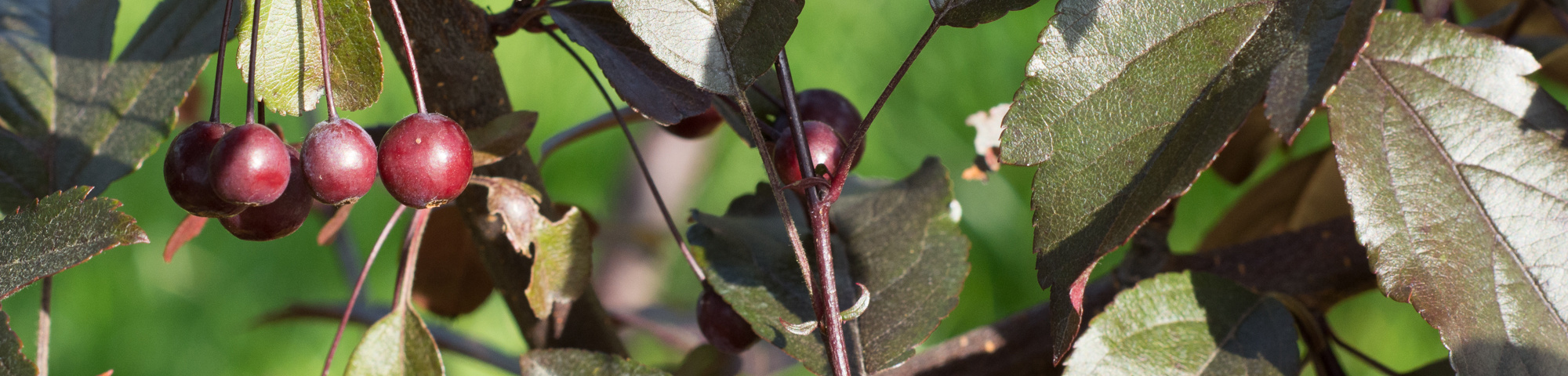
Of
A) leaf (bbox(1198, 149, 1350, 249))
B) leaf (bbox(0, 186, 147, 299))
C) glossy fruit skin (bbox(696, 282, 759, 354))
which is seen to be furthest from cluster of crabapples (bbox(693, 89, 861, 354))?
leaf (bbox(1198, 149, 1350, 249))

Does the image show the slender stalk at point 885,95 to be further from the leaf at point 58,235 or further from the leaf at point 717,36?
the leaf at point 58,235

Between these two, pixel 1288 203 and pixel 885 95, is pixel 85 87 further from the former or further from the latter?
pixel 1288 203

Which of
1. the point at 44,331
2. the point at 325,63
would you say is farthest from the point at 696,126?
the point at 44,331

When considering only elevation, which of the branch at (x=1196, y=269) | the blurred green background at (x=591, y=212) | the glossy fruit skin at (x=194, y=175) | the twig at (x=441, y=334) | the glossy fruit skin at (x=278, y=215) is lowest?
the blurred green background at (x=591, y=212)

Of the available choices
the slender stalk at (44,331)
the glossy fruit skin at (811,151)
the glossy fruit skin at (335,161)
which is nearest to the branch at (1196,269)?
the glossy fruit skin at (811,151)

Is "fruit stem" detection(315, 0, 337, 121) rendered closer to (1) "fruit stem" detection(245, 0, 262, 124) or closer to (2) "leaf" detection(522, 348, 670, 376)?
(1) "fruit stem" detection(245, 0, 262, 124)

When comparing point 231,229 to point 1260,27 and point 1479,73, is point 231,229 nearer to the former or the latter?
point 1260,27

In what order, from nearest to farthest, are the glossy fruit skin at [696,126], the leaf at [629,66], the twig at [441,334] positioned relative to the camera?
the leaf at [629,66]
the glossy fruit skin at [696,126]
the twig at [441,334]
